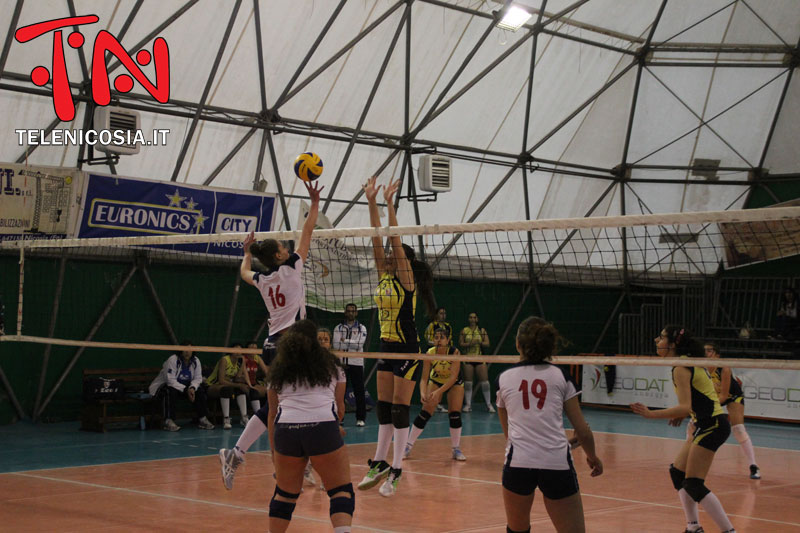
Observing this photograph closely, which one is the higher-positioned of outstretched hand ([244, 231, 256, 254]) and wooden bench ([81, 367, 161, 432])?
outstretched hand ([244, 231, 256, 254])

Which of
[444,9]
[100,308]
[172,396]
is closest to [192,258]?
[100,308]

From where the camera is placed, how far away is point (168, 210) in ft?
49.3

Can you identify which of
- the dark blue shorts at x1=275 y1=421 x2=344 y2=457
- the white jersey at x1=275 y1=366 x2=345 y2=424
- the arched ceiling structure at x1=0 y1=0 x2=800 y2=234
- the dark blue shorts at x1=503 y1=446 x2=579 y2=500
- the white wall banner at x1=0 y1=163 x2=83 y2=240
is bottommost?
the dark blue shorts at x1=503 y1=446 x2=579 y2=500

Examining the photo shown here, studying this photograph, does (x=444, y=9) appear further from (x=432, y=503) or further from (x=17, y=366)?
(x=432, y=503)

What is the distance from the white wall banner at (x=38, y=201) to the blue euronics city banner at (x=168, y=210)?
245 millimetres

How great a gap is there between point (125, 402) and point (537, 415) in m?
11.5

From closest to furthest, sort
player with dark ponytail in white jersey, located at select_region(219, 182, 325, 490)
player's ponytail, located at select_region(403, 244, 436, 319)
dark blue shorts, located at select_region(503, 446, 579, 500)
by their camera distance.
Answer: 1. dark blue shorts, located at select_region(503, 446, 579, 500)
2. player with dark ponytail in white jersey, located at select_region(219, 182, 325, 490)
3. player's ponytail, located at select_region(403, 244, 436, 319)

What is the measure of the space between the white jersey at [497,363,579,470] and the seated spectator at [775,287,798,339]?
15734 millimetres

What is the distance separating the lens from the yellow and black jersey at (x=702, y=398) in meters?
7.16

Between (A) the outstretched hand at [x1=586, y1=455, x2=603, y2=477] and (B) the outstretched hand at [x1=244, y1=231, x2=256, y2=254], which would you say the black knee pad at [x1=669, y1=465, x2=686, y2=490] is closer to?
(A) the outstretched hand at [x1=586, y1=455, x2=603, y2=477]

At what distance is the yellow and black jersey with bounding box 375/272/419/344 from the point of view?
7.83 metres

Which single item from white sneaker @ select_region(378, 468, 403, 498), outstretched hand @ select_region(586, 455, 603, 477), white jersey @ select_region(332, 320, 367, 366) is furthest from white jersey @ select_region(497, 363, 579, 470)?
white jersey @ select_region(332, 320, 367, 366)

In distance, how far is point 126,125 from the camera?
14.2 m

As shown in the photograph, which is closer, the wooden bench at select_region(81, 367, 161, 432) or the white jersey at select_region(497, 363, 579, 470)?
the white jersey at select_region(497, 363, 579, 470)
